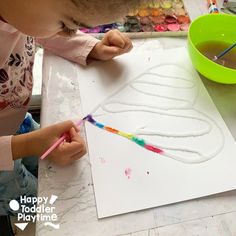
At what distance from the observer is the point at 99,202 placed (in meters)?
0.48

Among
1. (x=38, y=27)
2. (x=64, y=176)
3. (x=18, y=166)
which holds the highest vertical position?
(x=38, y=27)

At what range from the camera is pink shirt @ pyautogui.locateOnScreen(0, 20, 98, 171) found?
596 mm

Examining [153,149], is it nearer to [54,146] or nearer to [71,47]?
[54,146]

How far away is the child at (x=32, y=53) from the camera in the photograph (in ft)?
1.28

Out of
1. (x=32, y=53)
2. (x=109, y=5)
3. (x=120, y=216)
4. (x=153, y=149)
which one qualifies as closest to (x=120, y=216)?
(x=120, y=216)

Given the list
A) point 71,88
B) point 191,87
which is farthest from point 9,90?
point 191,87

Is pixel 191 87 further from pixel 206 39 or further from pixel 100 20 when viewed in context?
pixel 100 20

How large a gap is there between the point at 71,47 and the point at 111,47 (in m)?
0.08

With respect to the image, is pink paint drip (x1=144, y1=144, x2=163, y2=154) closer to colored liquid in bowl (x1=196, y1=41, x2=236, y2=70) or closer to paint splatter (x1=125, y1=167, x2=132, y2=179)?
paint splatter (x1=125, y1=167, x2=132, y2=179)

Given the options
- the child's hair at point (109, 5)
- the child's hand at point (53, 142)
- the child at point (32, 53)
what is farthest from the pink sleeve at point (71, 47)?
the child's hair at point (109, 5)

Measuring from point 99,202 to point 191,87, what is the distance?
306 millimetres

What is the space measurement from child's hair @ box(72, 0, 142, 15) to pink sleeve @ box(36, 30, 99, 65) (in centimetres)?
29

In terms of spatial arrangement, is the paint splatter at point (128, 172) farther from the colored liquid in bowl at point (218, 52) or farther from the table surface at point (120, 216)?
the colored liquid in bowl at point (218, 52)

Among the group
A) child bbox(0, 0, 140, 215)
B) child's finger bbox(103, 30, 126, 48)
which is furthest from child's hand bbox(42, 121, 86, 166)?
child's finger bbox(103, 30, 126, 48)
